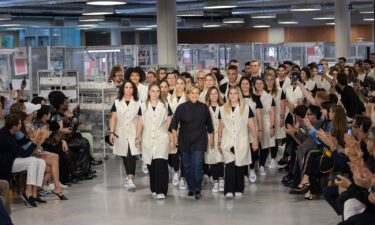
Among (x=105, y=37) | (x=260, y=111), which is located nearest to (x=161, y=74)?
(x=260, y=111)

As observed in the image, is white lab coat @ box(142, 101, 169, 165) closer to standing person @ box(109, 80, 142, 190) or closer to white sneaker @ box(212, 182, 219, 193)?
standing person @ box(109, 80, 142, 190)

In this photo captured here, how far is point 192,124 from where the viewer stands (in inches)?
409

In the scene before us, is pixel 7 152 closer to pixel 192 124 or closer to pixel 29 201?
pixel 29 201

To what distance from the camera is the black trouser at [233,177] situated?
10477mm

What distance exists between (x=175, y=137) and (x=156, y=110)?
18.7 inches

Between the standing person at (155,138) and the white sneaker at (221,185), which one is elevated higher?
the standing person at (155,138)

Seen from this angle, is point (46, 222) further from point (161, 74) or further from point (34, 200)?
point (161, 74)

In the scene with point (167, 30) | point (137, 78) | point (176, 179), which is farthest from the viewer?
point (167, 30)

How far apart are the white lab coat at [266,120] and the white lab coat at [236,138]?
5.43ft

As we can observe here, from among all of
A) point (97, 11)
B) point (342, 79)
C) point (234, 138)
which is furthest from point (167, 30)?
point (234, 138)

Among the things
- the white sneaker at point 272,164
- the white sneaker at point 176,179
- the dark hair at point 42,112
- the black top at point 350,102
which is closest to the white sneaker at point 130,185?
the white sneaker at point 176,179

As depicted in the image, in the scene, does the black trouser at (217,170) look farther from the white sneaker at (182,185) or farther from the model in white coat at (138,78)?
the model in white coat at (138,78)

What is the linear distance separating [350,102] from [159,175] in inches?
148

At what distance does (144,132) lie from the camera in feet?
35.3
